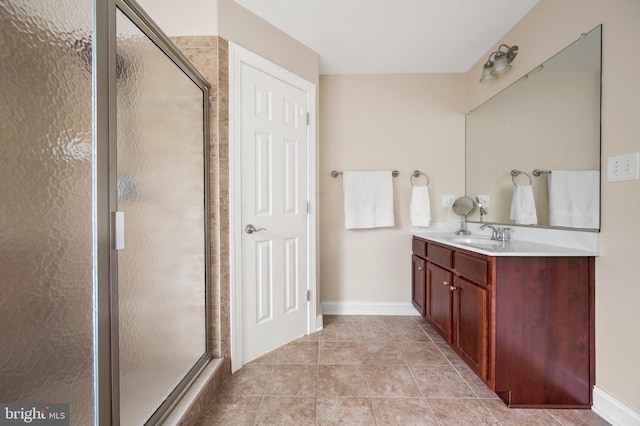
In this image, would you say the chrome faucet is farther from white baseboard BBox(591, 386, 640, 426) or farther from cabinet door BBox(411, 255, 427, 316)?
white baseboard BBox(591, 386, 640, 426)

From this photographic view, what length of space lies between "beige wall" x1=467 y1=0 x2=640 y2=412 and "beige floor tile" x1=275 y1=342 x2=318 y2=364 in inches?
57.9

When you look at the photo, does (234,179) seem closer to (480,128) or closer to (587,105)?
(587,105)

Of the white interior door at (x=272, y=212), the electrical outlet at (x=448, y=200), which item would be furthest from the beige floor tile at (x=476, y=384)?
the electrical outlet at (x=448, y=200)

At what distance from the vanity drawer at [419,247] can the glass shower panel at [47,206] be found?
6.48 ft

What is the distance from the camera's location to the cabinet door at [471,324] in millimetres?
1248


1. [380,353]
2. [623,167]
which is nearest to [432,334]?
[380,353]

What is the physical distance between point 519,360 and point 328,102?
2.28 m

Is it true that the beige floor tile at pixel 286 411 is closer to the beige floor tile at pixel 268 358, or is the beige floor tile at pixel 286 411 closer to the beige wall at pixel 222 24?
the beige floor tile at pixel 268 358

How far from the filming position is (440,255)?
1.72 meters

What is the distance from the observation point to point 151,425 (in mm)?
951

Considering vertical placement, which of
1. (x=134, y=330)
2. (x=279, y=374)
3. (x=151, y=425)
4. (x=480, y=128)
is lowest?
(x=279, y=374)

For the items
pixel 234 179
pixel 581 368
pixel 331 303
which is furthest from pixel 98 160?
pixel 581 368

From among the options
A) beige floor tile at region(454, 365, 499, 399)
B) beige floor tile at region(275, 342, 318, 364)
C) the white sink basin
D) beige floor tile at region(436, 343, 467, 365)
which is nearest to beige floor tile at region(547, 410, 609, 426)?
beige floor tile at region(454, 365, 499, 399)

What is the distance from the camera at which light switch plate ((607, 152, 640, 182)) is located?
1.03 m
